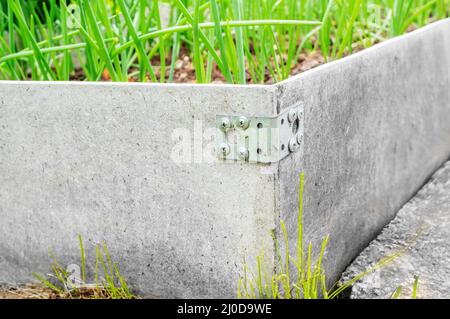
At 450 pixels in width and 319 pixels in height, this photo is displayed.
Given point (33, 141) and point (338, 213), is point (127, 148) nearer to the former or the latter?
point (33, 141)

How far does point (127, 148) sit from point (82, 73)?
2.71ft

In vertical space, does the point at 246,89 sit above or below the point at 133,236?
above

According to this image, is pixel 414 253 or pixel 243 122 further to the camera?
pixel 414 253

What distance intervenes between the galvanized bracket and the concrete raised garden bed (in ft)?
0.04

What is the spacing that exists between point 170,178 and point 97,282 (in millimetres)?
292

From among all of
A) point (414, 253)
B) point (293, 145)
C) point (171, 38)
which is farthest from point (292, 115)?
point (171, 38)

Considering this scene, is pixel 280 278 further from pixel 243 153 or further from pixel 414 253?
pixel 414 253

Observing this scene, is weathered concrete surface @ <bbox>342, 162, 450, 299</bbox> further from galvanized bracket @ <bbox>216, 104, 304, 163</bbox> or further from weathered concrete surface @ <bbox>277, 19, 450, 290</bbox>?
galvanized bracket @ <bbox>216, 104, 304, 163</bbox>

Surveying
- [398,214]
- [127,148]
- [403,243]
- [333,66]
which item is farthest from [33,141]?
[398,214]

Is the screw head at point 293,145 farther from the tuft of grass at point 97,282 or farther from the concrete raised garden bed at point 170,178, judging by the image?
the tuft of grass at point 97,282

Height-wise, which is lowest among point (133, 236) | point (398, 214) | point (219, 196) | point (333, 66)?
point (398, 214)

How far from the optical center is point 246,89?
1.06 m

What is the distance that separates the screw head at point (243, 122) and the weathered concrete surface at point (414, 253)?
1.62 feet

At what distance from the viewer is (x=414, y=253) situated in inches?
59.2
